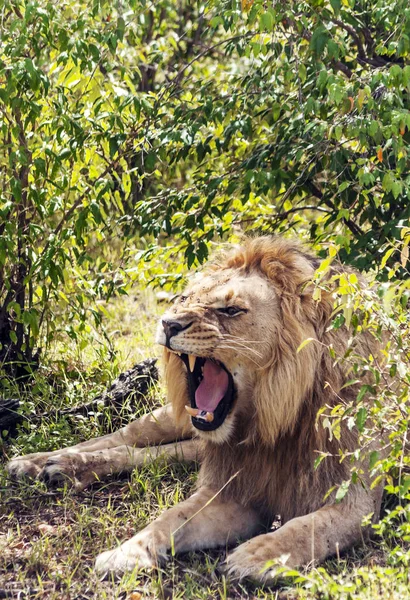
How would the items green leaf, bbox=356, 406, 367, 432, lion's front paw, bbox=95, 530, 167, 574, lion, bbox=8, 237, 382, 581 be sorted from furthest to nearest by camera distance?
lion, bbox=8, 237, 382, 581, lion's front paw, bbox=95, 530, 167, 574, green leaf, bbox=356, 406, 367, 432

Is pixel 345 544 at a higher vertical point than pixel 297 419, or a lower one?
lower

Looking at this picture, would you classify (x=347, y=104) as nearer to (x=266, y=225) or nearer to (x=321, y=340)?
(x=321, y=340)

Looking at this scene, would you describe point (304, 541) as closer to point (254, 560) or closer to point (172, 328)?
point (254, 560)

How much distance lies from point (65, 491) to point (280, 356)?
3.89 feet

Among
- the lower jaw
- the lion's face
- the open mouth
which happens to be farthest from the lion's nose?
the lower jaw

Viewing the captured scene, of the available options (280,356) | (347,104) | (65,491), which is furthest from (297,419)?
(347,104)

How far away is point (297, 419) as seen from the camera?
364cm

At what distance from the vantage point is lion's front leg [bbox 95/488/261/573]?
3.35 meters

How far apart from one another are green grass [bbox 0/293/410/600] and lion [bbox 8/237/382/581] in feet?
0.35

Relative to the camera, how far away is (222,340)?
3527 mm

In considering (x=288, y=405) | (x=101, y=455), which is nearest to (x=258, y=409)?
(x=288, y=405)

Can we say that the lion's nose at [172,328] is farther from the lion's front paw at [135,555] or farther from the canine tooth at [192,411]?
the lion's front paw at [135,555]

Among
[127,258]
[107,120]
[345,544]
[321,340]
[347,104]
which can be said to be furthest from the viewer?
[127,258]

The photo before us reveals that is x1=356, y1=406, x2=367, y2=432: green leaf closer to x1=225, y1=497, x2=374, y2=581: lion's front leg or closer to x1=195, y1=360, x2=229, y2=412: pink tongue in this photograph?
x1=225, y1=497, x2=374, y2=581: lion's front leg
